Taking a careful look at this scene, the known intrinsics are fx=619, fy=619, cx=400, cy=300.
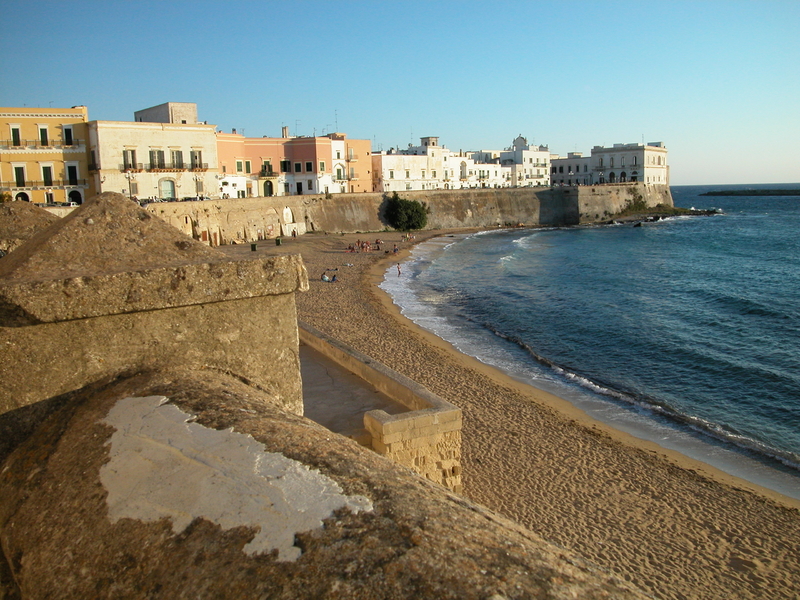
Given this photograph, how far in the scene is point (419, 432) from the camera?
643cm

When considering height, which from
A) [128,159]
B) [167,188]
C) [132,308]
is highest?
[128,159]

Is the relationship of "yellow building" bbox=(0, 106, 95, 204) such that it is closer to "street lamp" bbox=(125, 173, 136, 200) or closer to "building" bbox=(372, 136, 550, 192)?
"street lamp" bbox=(125, 173, 136, 200)

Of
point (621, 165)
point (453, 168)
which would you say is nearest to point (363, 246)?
point (453, 168)

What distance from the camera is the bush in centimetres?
5516

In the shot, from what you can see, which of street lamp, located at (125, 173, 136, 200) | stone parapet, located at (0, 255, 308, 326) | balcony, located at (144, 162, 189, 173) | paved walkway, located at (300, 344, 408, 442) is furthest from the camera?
balcony, located at (144, 162, 189, 173)

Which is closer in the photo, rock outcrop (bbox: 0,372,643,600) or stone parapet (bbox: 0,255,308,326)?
rock outcrop (bbox: 0,372,643,600)

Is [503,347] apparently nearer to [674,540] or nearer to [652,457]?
[652,457]

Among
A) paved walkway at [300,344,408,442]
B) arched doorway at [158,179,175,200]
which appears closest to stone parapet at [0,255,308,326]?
paved walkway at [300,344,408,442]

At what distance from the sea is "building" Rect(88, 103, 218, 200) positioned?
15811 mm

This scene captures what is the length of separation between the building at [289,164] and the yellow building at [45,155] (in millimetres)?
10791

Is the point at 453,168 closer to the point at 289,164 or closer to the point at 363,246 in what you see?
the point at 289,164

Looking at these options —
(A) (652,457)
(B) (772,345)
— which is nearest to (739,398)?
(A) (652,457)

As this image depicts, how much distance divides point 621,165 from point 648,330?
65.2 m

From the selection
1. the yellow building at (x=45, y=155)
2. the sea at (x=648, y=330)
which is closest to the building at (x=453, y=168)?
the sea at (x=648, y=330)
